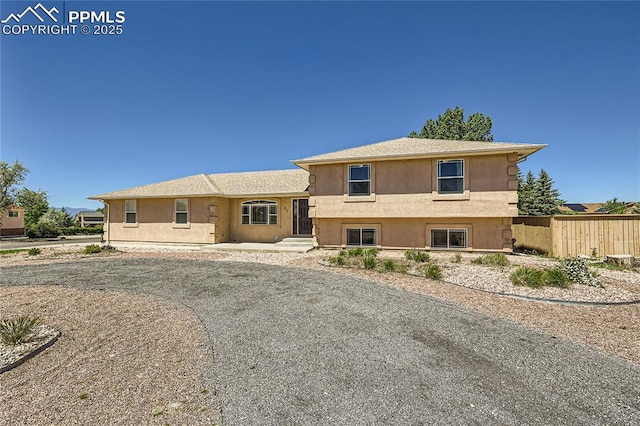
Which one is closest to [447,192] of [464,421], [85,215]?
[464,421]

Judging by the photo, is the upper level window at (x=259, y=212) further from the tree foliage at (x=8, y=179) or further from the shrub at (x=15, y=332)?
the tree foliage at (x=8, y=179)

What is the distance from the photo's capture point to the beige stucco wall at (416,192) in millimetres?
11594

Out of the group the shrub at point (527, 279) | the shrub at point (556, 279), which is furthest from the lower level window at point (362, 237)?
the shrub at point (556, 279)

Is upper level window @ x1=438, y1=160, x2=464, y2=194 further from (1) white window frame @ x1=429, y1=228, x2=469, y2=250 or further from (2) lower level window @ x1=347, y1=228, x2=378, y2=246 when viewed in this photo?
(2) lower level window @ x1=347, y1=228, x2=378, y2=246

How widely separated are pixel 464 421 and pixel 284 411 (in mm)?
1611

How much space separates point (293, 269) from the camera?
9.02 m

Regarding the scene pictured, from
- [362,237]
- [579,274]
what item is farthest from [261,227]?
[579,274]

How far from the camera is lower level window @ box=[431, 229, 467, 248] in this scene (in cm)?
1252

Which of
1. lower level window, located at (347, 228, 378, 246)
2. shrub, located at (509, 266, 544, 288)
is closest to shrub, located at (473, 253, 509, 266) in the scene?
shrub, located at (509, 266, 544, 288)

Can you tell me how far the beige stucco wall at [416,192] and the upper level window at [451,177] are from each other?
7.4 inches

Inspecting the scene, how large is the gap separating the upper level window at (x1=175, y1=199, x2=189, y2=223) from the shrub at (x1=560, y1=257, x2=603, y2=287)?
664 inches

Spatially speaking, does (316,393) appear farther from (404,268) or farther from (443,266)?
(443,266)

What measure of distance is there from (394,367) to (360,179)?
34.5ft

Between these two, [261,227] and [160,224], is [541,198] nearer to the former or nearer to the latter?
[261,227]
